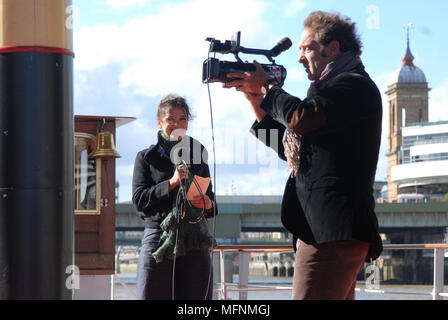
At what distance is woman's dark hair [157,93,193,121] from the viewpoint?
14.5 feet

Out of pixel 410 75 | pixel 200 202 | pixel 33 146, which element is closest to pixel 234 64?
pixel 33 146

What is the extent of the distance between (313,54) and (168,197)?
1335 millimetres

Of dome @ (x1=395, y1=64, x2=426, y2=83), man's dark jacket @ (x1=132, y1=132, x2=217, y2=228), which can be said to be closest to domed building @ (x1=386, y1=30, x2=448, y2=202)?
dome @ (x1=395, y1=64, x2=426, y2=83)

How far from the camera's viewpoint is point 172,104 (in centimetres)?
441

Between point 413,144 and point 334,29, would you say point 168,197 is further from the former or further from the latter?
point 413,144

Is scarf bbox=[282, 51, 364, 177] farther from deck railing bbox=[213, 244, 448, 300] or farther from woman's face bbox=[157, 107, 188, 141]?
deck railing bbox=[213, 244, 448, 300]

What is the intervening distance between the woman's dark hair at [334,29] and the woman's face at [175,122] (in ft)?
4.03

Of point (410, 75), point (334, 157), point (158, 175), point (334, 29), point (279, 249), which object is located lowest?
point (279, 249)

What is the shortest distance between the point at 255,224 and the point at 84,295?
173 ft

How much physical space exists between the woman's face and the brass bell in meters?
4.74

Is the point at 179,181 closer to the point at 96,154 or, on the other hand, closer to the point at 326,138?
the point at 326,138

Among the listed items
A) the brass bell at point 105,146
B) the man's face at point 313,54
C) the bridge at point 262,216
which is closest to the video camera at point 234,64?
the man's face at point 313,54

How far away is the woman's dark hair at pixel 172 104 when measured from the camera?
442 centimetres

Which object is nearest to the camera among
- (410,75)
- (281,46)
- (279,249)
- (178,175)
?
(281,46)
